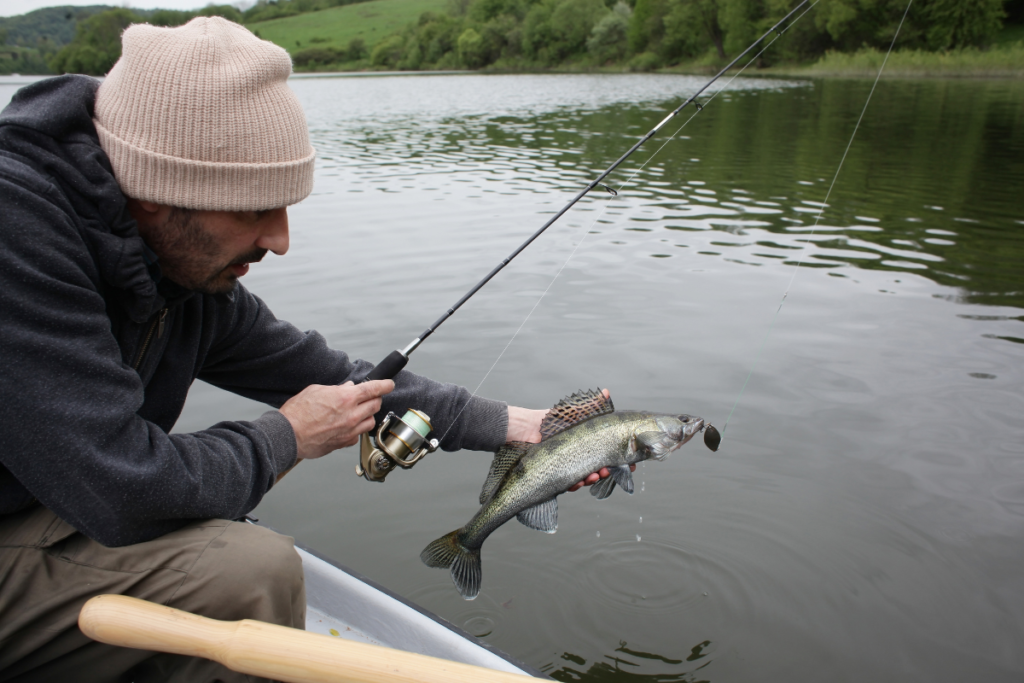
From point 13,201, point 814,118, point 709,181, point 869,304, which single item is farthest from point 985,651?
point 814,118

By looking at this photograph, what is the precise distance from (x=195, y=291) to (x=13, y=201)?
596 millimetres

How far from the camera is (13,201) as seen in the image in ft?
6.01

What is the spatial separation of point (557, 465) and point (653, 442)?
1.21ft

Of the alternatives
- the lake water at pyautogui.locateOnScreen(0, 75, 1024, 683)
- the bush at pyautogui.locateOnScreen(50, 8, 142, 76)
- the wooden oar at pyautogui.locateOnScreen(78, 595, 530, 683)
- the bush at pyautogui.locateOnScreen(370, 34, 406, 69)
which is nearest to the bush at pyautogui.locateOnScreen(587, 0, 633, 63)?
the bush at pyautogui.locateOnScreen(370, 34, 406, 69)

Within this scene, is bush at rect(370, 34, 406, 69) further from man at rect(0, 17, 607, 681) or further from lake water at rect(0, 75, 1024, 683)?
man at rect(0, 17, 607, 681)

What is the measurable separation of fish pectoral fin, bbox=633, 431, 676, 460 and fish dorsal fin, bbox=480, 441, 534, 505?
430mm

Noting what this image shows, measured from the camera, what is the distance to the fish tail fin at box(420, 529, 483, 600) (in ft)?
9.53

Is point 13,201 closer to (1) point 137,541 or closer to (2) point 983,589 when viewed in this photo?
(1) point 137,541

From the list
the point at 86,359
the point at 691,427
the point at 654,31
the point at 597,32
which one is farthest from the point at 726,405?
the point at 597,32

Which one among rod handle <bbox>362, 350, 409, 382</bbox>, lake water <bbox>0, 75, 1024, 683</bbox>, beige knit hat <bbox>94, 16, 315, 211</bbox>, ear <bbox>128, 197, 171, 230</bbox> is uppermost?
beige knit hat <bbox>94, 16, 315, 211</bbox>

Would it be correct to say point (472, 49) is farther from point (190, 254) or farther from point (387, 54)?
point (190, 254)

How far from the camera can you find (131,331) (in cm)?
229

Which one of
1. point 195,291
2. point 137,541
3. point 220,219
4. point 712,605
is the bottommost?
point 712,605

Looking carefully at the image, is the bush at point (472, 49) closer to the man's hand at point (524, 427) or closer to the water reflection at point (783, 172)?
the water reflection at point (783, 172)
